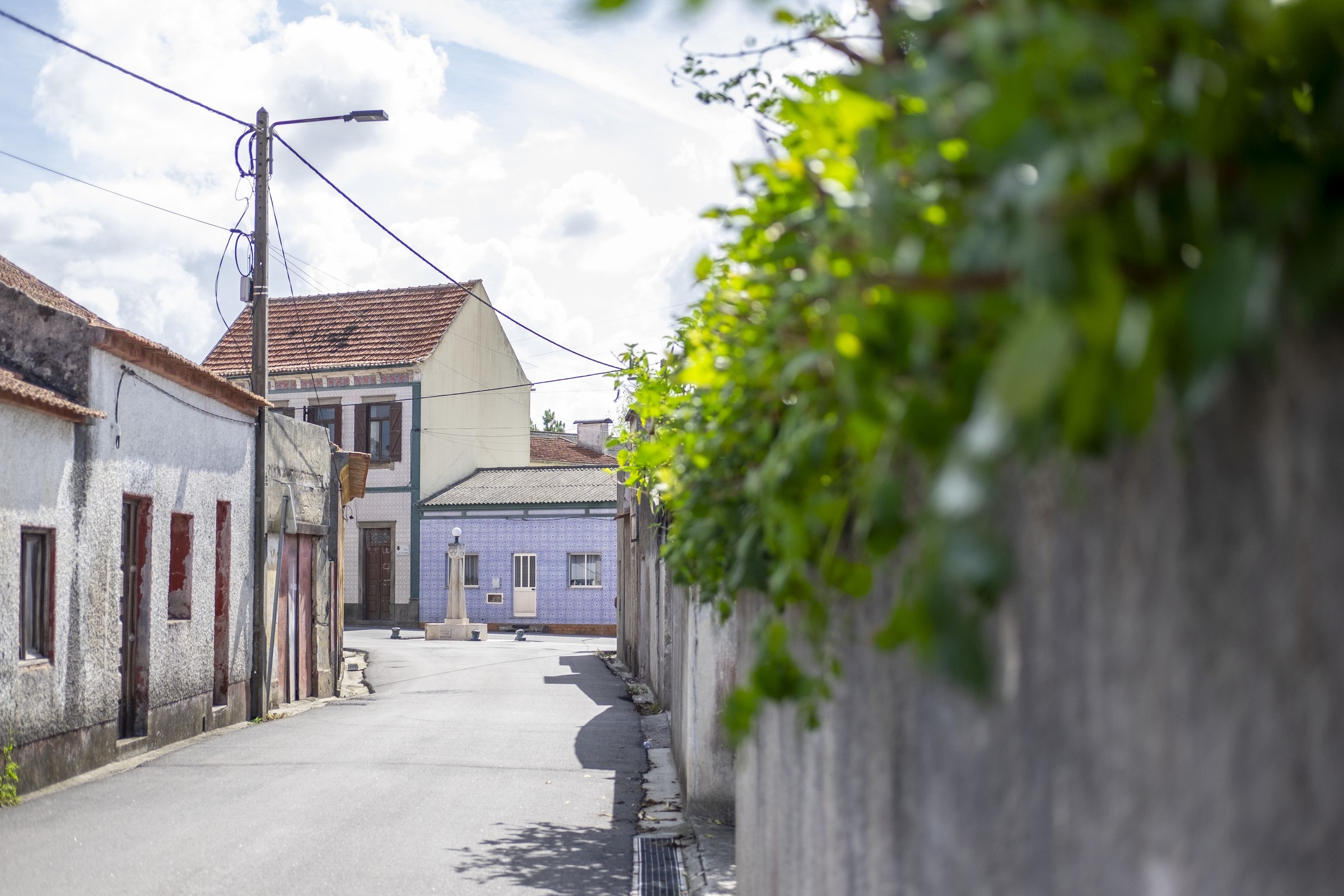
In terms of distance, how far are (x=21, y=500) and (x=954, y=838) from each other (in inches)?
371

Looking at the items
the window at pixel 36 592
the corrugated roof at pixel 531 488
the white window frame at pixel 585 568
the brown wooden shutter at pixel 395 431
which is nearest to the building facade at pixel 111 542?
the window at pixel 36 592

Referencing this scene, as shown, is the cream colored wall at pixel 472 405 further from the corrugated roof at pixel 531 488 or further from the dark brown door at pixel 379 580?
the dark brown door at pixel 379 580

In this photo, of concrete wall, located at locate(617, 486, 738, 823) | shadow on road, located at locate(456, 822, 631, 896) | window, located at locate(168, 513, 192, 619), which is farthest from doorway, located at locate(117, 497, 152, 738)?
shadow on road, located at locate(456, 822, 631, 896)

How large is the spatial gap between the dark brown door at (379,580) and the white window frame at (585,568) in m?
5.64

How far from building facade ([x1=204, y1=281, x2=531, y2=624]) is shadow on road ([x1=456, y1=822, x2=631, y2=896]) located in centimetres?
2879

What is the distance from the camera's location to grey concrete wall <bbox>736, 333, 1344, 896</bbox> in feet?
3.36

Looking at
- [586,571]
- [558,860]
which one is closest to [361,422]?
[586,571]

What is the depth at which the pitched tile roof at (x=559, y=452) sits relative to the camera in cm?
4788

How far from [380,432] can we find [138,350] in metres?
25.1

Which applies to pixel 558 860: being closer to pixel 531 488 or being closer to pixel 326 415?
pixel 531 488

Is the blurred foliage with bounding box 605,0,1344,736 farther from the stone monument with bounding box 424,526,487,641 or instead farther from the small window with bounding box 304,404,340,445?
the small window with bounding box 304,404,340,445

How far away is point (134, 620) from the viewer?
1184 cm

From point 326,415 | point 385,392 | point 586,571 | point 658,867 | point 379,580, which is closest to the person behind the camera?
point 658,867

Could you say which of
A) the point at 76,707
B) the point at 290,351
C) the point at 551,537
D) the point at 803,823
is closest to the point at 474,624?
the point at 551,537
